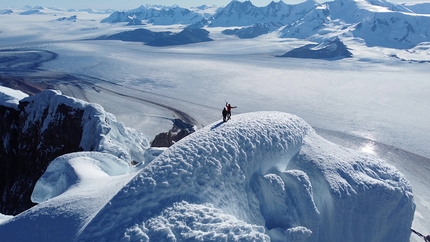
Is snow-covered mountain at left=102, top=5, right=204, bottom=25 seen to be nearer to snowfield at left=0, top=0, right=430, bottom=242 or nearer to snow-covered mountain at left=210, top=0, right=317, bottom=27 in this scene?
snow-covered mountain at left=210, top=0, right=317, bottom=27

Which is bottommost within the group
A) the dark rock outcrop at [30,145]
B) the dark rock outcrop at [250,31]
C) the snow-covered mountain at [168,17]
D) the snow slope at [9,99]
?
the dark rock outcrop at [30,145]

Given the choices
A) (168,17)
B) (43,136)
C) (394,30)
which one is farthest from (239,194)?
(168,17)

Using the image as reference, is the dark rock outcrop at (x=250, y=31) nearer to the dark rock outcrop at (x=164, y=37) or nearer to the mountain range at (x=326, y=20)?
the mountain range at (x=326, y=20)

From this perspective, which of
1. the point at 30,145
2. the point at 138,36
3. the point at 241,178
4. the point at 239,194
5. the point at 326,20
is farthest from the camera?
the point at 326,20

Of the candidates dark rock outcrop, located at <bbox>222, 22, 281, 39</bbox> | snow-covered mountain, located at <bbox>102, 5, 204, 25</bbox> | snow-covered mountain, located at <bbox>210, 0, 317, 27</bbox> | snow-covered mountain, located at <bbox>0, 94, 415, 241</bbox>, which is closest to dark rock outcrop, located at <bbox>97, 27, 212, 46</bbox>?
dark rock outcrop, located at <bbox>222, 22, 281, 39</bbox>

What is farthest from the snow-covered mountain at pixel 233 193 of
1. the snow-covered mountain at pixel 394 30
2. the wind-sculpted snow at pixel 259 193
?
the snow-covered mountain at pixel 394 30

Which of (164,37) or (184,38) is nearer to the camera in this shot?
(164,37)

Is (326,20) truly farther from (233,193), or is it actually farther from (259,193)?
(233,193)
